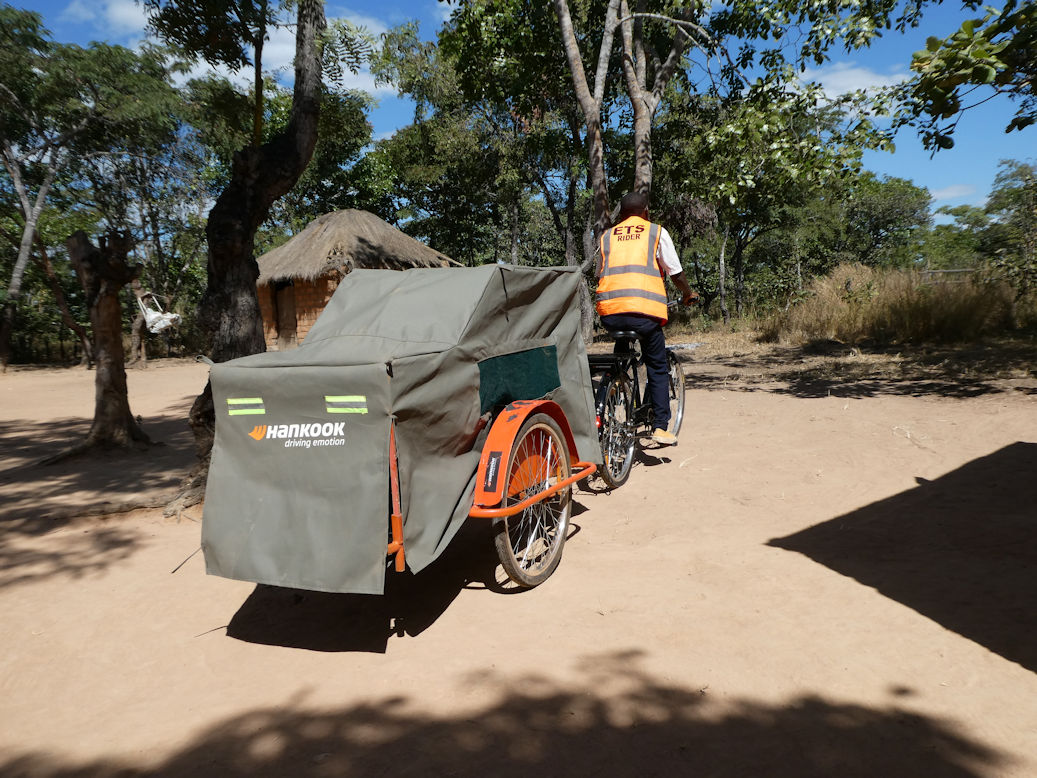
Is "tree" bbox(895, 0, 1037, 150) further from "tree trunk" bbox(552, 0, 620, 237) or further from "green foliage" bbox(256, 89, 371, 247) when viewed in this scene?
"green foliage" bbox(256, 89, 371, 247)

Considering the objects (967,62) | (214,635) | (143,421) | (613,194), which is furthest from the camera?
(613,194)

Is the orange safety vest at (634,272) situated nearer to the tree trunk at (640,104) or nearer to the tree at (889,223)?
the tree trunk at (640,104)

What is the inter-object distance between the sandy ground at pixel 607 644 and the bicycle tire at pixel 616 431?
215mm

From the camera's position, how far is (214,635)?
3.27 m

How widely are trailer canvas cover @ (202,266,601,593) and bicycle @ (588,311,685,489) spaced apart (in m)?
1.84

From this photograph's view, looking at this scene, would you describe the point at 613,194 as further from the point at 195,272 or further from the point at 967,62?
the point at 195,272

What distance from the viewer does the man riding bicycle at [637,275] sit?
5152 mm

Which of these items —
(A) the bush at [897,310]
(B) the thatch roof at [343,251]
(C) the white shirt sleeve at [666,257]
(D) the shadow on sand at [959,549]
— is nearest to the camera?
(D) the shadow on sand at [959,549]

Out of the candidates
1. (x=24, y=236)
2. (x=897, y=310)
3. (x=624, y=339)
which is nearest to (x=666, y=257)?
(x=624, y=339)

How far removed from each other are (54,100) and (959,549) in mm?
22541

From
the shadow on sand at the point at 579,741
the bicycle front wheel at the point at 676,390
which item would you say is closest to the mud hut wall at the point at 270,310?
the bicycle front wheel at the point at 676,390

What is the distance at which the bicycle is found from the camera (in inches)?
201

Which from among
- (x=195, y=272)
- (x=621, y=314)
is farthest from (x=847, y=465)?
(x=195, y=272)

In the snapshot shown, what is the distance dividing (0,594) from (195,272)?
2652 cm
